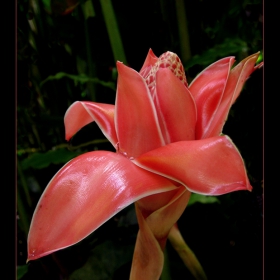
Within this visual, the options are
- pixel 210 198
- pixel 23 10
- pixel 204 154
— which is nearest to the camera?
pixel 204 154

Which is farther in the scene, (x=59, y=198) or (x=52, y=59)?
(x=52, y=59)

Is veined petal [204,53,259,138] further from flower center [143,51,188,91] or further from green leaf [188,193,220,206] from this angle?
green leaf [188,193,220,206]

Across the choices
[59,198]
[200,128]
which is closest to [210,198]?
[200,128]

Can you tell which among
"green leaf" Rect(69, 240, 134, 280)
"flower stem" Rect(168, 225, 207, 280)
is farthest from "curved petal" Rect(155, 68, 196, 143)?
"green leaf" Rect(69, 240, 134, 280)

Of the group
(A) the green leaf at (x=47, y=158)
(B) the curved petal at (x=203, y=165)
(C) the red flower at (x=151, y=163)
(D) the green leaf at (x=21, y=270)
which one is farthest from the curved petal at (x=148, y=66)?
(D) the green leaf at (x=21, y=270)

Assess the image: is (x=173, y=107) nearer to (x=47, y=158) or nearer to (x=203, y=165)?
(x=203, y=165)
